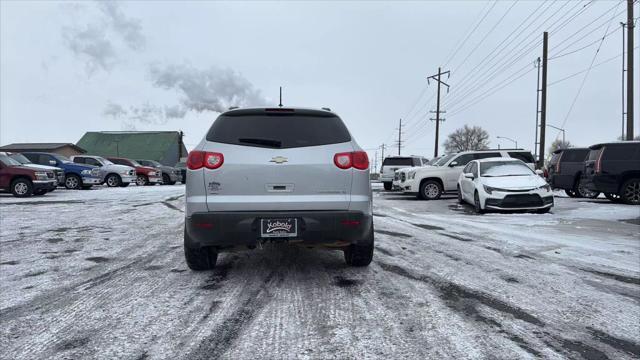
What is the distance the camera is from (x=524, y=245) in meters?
6.69

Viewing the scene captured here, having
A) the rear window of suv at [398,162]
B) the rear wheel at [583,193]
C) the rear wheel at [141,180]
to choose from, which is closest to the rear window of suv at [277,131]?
the rear wheel at [583,193]

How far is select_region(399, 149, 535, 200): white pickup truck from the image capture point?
1593 cm

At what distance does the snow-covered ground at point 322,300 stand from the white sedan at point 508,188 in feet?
11.8

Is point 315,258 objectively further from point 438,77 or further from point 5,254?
point 438,77

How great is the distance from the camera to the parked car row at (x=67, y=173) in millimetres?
15734

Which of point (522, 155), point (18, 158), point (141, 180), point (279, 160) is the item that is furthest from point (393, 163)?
point (279, 160)

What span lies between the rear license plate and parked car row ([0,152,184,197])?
15.3m

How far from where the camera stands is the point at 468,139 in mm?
90188

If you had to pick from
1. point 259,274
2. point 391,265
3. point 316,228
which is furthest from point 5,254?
point 391,265

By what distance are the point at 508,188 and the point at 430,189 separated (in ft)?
17.1

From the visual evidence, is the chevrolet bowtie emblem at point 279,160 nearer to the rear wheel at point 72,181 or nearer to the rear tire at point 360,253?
the rear tire at point 360,253

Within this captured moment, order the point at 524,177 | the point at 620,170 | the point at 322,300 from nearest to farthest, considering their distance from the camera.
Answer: the point at 322,300
the point at 524,177
the point at 620,170

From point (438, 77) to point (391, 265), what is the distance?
43608 millimetres

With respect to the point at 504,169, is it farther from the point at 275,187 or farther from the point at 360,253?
the point at 275,187
